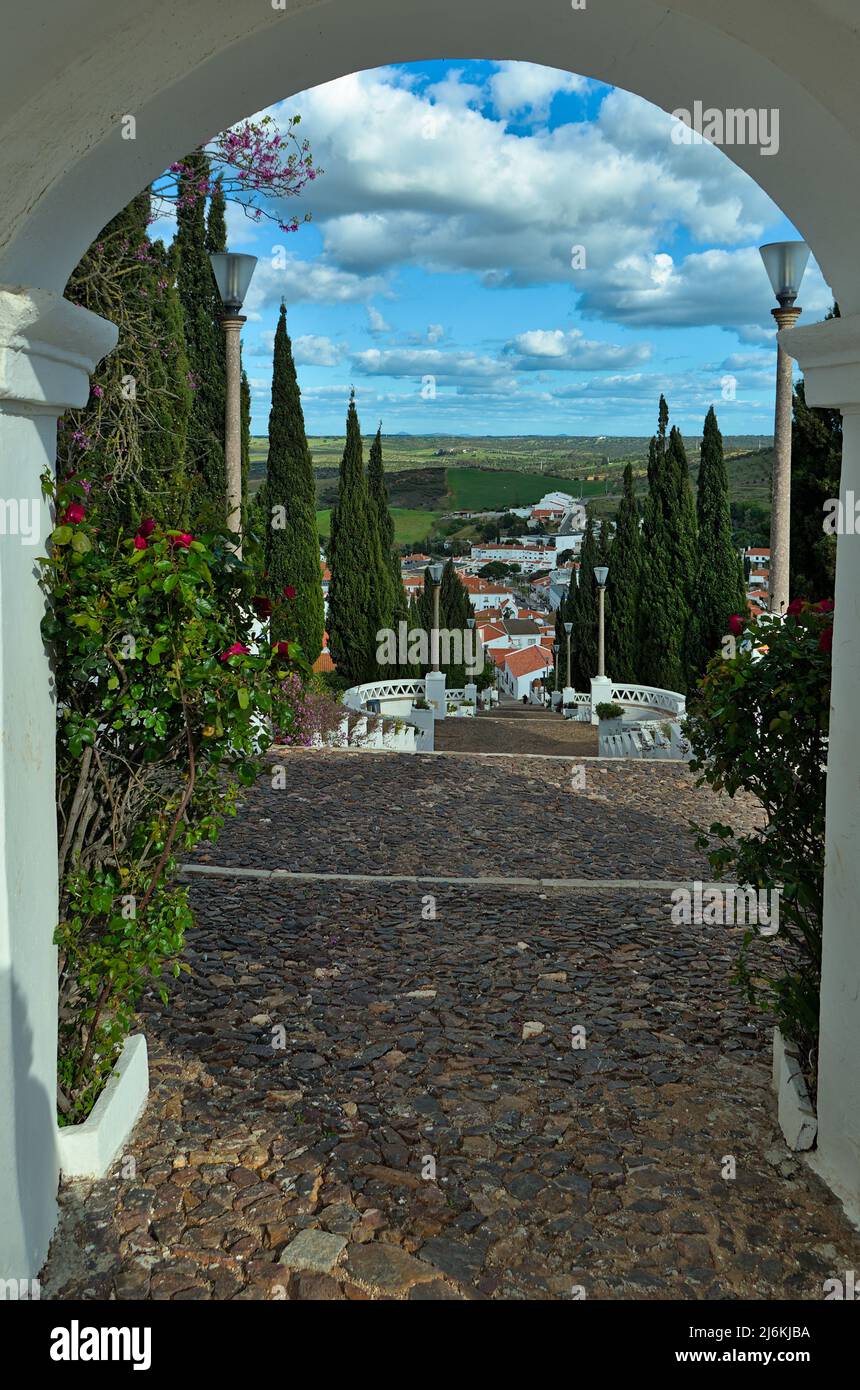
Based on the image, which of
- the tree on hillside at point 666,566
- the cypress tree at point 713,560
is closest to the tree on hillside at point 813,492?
the cypress tree at point 713,560

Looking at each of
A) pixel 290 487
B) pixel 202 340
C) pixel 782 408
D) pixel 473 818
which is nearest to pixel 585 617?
pixel 290 487

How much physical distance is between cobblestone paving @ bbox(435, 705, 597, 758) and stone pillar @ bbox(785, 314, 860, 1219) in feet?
44.0

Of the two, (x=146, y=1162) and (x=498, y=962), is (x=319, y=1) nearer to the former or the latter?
(x=146, y=1162)

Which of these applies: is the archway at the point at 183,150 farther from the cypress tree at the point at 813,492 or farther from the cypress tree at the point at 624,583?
the cypress tree at the point at 624,583

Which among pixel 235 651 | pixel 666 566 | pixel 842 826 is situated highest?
pixel 666 566

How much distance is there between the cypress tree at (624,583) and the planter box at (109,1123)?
27.2 m

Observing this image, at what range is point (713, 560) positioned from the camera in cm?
2486

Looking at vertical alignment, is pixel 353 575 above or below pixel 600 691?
above

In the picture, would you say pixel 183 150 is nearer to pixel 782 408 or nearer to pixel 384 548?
pixel 782 408

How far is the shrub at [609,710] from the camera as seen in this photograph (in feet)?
66.8

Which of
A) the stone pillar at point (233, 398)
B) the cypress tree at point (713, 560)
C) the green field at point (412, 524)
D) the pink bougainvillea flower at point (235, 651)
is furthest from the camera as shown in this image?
the green field at point (412, 524)

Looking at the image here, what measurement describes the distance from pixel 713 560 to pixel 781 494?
14286mm

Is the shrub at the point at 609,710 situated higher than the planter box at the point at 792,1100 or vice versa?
the planter box at the point at 792,1100

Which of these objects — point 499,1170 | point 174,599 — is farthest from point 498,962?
point 174,599
